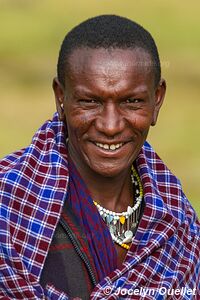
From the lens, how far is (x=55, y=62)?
10.4m

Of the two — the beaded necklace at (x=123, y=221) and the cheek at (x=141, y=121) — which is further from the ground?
the cheek at (x=141, y=121)

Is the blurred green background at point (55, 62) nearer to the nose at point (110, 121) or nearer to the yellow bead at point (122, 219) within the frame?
the yellow bead at point (122, 219)

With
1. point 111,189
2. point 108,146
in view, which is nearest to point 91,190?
point 111,189

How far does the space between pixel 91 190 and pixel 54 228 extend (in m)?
0.27

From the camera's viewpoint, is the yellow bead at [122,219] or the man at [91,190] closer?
the man at [91,190]

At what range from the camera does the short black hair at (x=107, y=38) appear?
14.0 ft

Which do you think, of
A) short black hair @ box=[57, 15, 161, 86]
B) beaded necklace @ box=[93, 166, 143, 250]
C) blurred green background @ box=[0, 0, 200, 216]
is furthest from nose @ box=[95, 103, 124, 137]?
blurred green background @ box=[0, 0, 200, 216]

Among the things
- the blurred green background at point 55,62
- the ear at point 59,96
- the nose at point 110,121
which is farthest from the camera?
the blurred green background at point 55,62

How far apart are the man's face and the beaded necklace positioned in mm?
218

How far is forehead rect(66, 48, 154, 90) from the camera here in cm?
424

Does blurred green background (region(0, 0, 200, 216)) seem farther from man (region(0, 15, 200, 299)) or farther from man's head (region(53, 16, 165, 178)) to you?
man's head (region(53, 16, 165, 178))

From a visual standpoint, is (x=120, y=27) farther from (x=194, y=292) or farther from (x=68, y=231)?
(x=194, y=292)

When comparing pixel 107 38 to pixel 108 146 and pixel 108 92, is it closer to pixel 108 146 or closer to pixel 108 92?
pixel 108 92

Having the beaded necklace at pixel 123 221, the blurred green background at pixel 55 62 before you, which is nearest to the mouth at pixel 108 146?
the beaded necklace at pixel 123 221
